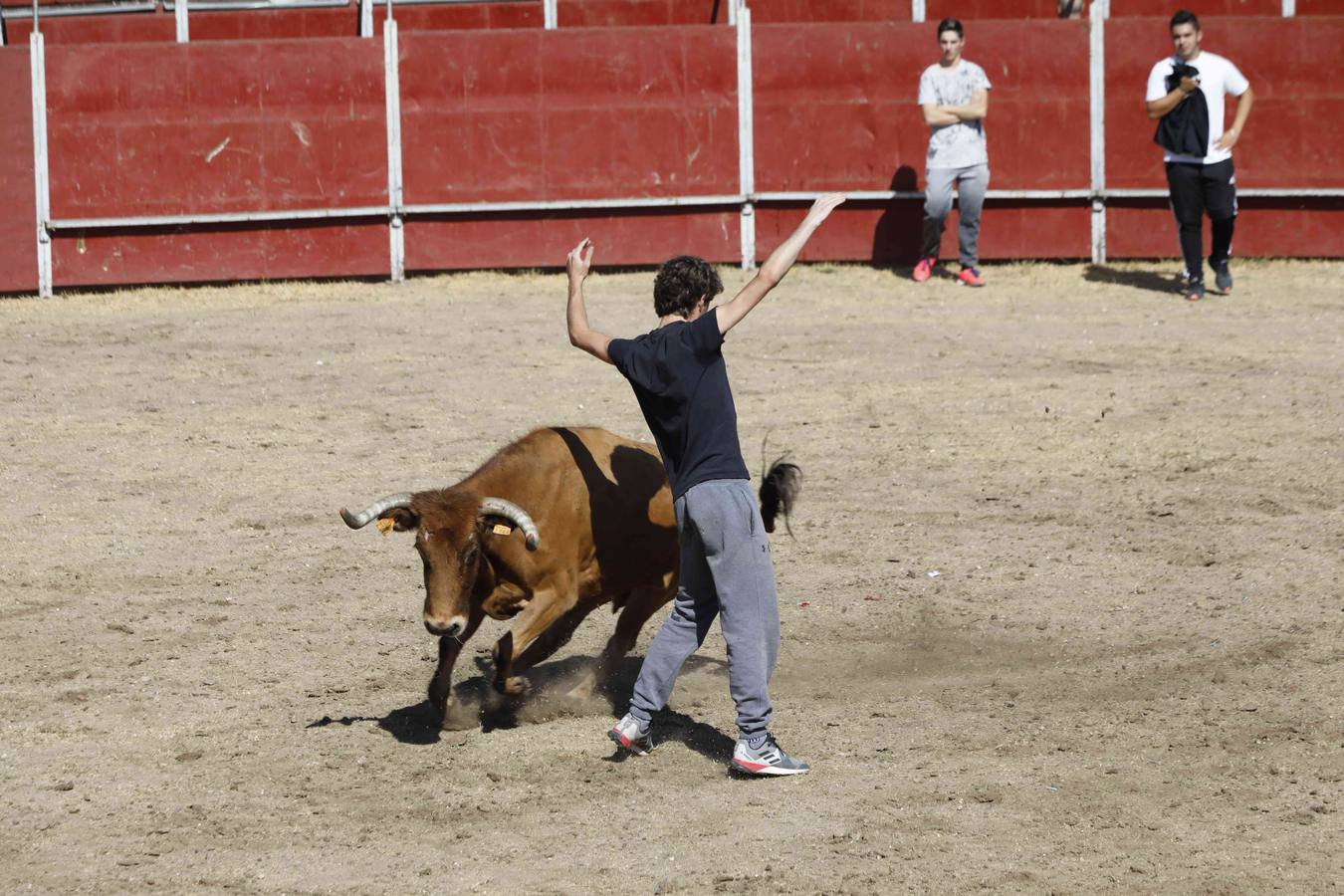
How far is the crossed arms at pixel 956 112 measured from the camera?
51.5 feet

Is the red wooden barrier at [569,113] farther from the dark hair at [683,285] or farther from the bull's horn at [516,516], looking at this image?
the dark hair at [683,285]

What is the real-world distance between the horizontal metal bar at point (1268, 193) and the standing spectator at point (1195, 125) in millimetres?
1541

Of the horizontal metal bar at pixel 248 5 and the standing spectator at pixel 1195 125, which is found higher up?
the horizontal metal bar at pixel 248 5

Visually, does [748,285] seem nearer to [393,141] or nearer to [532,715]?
[532,715]


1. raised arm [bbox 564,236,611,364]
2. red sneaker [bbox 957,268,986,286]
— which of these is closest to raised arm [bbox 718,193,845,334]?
raised arm [bbox 564,236,611,364]

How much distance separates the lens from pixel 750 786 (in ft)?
21.6

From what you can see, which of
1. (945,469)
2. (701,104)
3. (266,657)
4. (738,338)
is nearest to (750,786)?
(266,657)

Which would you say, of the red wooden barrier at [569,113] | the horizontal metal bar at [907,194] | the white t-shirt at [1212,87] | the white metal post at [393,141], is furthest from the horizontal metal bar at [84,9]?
the white t-shirt at [1212,87]

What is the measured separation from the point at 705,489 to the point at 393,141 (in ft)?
35.3

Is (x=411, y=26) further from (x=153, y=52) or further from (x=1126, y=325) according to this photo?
(x=1126, y=325)

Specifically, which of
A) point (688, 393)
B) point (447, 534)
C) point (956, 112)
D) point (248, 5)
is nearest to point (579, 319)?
point (688, 393)

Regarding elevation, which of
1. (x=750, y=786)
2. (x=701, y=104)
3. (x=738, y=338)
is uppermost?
(x=701, y=104)

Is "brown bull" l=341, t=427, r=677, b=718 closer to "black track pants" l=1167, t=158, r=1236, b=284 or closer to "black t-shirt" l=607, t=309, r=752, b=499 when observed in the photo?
"black t-shirt" l=607, t=309, r=752, b=499

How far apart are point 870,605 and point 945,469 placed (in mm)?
2597
